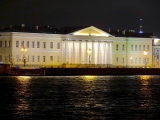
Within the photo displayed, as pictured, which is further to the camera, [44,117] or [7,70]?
[7,70]

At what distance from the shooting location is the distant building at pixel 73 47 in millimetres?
96750

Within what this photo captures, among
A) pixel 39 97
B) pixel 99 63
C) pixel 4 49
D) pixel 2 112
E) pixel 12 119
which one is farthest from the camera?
pixel 99 63

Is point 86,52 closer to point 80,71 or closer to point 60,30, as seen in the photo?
point 60,30

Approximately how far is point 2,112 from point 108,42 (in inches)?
2821

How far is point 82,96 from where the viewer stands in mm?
45219

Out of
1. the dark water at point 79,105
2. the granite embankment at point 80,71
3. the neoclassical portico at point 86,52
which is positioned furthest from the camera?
the neoclassical portico at point 86,52

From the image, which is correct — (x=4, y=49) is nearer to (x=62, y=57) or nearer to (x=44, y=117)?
(x=62, y=57)

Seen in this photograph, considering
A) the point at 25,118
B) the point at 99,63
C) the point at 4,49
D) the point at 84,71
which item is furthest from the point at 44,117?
the point at 99,63

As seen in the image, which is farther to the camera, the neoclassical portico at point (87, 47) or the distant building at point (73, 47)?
the neoclassical portico at point (87, 47)

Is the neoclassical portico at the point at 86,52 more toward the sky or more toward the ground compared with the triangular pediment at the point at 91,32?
more toward the ground

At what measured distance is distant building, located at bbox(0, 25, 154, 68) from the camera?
317 feet

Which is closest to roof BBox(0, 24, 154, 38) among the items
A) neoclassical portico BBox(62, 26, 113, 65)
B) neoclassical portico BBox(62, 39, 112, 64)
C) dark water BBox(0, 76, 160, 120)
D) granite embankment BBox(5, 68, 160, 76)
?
neoclassical portico BBox(62, 26, 113, 65)

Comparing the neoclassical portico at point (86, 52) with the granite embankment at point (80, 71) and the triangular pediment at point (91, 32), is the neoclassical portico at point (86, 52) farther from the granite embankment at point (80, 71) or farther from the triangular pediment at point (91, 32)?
the granite embankment at point (80, 71)

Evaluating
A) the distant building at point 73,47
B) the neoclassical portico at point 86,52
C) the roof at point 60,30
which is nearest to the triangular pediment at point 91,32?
the distant building at point 73,47
